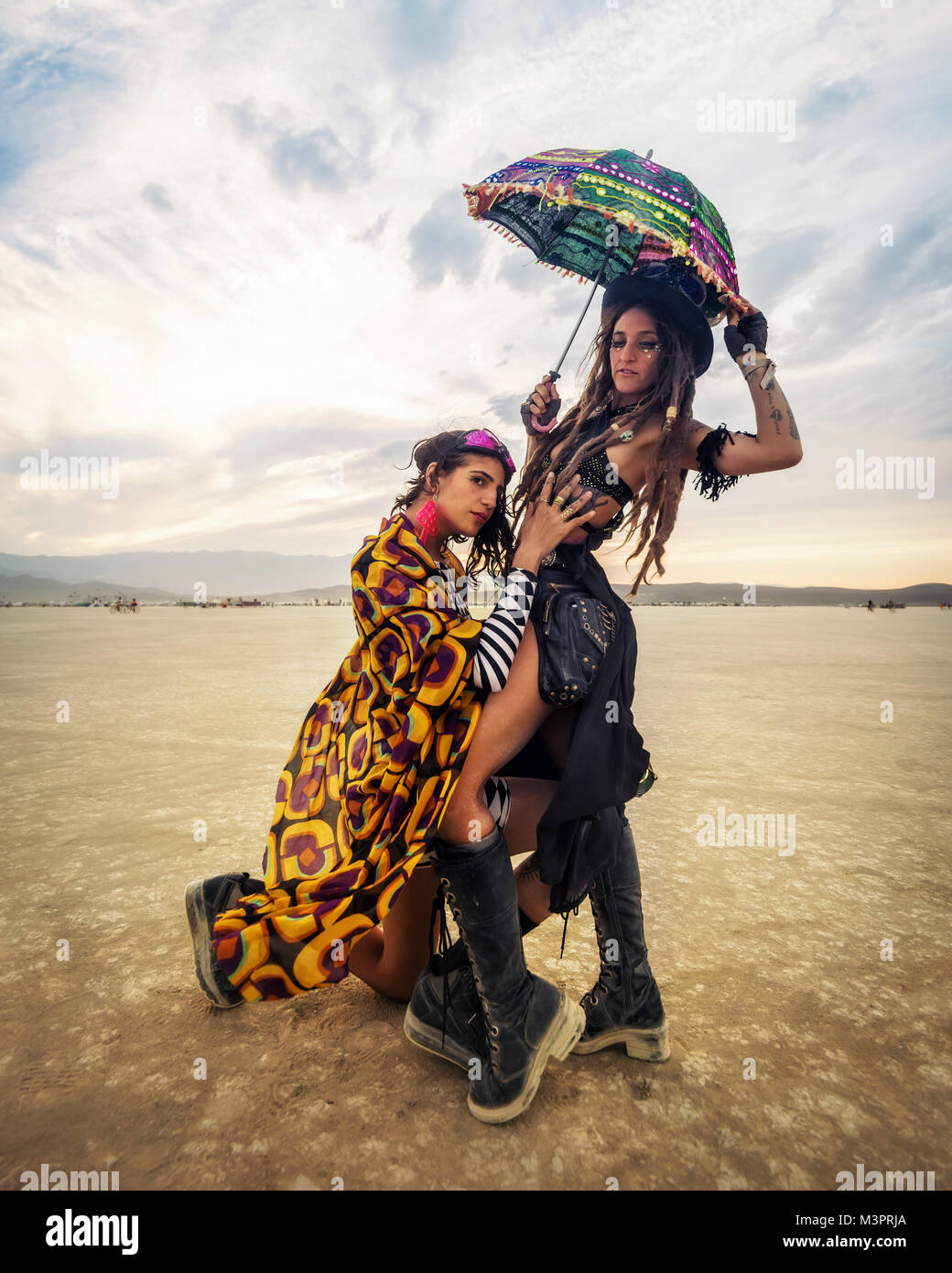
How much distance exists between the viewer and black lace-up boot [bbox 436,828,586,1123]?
73.5 inches

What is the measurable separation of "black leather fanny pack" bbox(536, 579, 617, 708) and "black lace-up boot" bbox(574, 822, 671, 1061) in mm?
627

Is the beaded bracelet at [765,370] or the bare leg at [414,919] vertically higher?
the beaded bracelet at [765,370]

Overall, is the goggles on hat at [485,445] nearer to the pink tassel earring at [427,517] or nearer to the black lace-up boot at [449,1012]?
the pink tassel earring at [427,517]

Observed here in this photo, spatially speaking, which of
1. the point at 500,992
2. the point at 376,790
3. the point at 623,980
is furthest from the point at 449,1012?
the point at 376,790

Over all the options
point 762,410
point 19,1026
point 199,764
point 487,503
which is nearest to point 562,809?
point 487,503

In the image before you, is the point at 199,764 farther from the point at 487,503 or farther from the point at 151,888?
the point at 487,503

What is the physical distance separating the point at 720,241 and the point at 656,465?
92 centimetres

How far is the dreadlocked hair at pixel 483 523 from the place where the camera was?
2420mm

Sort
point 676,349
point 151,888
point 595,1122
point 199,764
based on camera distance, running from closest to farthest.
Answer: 1. point 595,1122
2. point 676,349
3. point 151,888
4. point 199,764

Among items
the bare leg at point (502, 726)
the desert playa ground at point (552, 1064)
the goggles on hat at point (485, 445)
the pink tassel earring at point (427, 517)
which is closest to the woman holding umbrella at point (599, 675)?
the bare leg at point (502, 726)

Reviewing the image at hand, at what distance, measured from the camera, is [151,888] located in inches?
130

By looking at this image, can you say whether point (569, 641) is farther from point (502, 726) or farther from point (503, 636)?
point (502, 726)

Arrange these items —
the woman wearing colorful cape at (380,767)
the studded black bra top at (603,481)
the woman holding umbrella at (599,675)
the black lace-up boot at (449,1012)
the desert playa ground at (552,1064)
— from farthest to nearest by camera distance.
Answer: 1. the studded black bra top at (603,481)
2. the black lace-up boot at (449,1012)
3. the woman holding umbrella at (599,675)
4. the woman wearing colorful cape at (380,767)
5. the desert playa ground at (552,1064)

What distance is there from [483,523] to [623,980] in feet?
5.48
